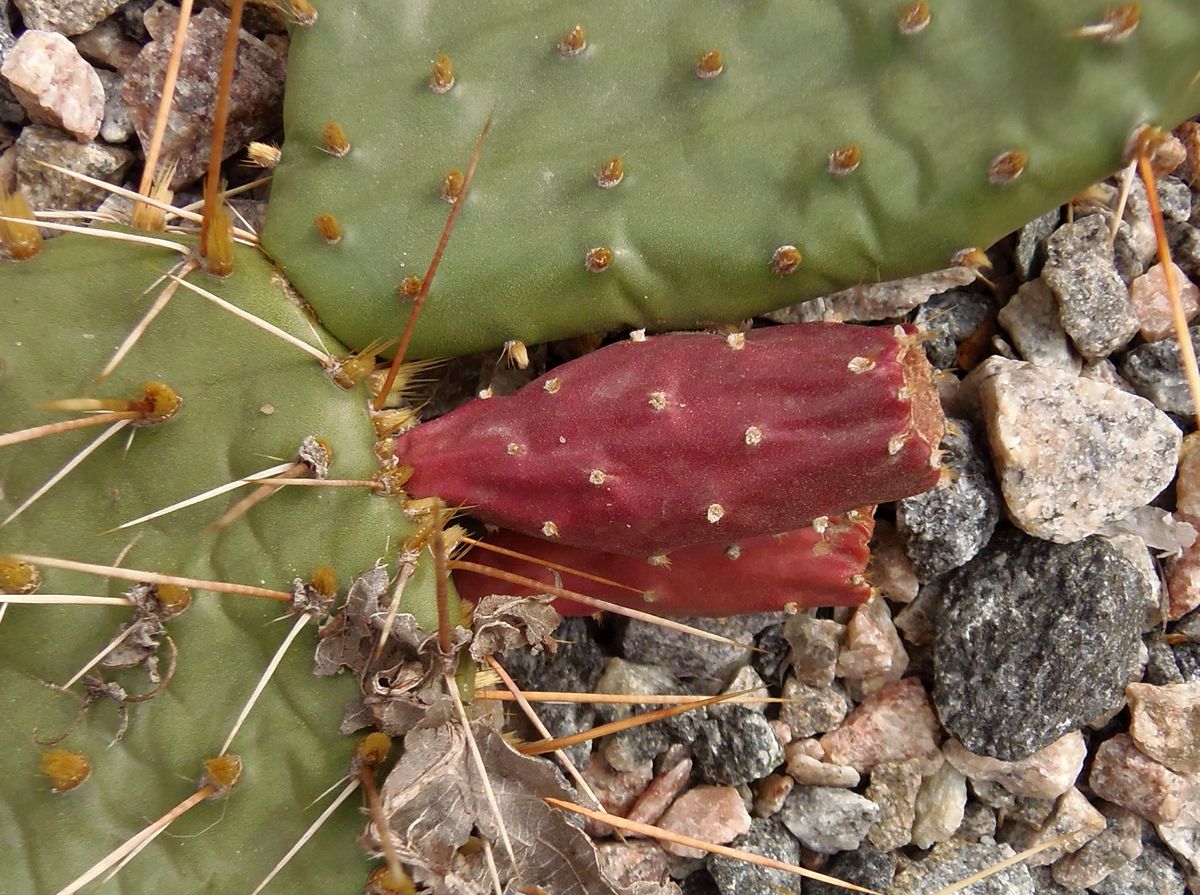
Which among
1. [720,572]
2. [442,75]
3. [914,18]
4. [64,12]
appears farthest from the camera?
[64,12]

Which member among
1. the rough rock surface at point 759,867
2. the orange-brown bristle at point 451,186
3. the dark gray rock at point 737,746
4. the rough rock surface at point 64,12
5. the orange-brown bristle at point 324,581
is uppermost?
the rough rock surface at point 64,12

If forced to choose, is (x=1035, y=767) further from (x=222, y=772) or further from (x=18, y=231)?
Result: (x=18, y=231)

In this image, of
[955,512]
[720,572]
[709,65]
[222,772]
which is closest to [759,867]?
[720,572]

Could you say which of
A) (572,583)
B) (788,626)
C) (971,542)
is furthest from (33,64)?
(971,542)

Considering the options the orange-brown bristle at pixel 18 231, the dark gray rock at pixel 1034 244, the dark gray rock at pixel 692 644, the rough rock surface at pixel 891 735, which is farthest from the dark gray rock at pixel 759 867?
the orange-brown bristle at pixel 18 231

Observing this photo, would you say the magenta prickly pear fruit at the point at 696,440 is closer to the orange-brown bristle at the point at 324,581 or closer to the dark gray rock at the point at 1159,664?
the orange-brown bristle at the point at 324,581
